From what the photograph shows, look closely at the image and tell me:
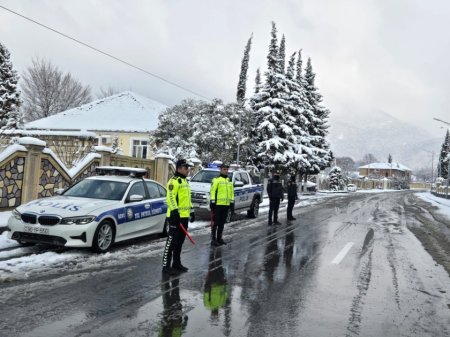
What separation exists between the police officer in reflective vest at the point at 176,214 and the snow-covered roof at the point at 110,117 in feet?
102

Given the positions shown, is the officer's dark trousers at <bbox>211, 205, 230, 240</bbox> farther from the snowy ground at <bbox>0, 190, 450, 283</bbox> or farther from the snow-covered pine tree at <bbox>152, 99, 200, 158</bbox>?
the snow-covered pine tree at <bbox>152, 99, 200, 158</bbox>

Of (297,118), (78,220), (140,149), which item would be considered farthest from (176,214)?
(297,118)

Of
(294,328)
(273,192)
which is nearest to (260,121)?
(273,192)

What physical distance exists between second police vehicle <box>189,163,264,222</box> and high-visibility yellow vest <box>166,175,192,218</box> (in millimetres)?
7752

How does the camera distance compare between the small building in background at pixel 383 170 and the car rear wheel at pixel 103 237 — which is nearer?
the car rear wheel at pixel 103 237

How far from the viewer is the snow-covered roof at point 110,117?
38594 mm

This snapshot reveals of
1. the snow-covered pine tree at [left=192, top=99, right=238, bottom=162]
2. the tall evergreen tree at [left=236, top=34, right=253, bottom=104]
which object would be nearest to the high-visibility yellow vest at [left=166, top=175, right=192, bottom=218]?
the snow-covered pine tree at [left=192, top=99, right=238, bottom=162]

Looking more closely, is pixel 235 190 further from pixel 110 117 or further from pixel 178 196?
pixel 110 117

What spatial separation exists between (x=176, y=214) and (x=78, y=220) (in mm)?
2197

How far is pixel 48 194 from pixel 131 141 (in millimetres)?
24779

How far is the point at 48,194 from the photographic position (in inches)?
552

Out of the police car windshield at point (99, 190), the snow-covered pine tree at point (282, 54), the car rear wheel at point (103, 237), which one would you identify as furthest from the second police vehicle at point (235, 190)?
the snow-covered pine tree at point (282, 54)

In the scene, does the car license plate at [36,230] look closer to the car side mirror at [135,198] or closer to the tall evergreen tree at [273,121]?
the car side mirror at [135,198]

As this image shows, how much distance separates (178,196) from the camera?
24.2ft
